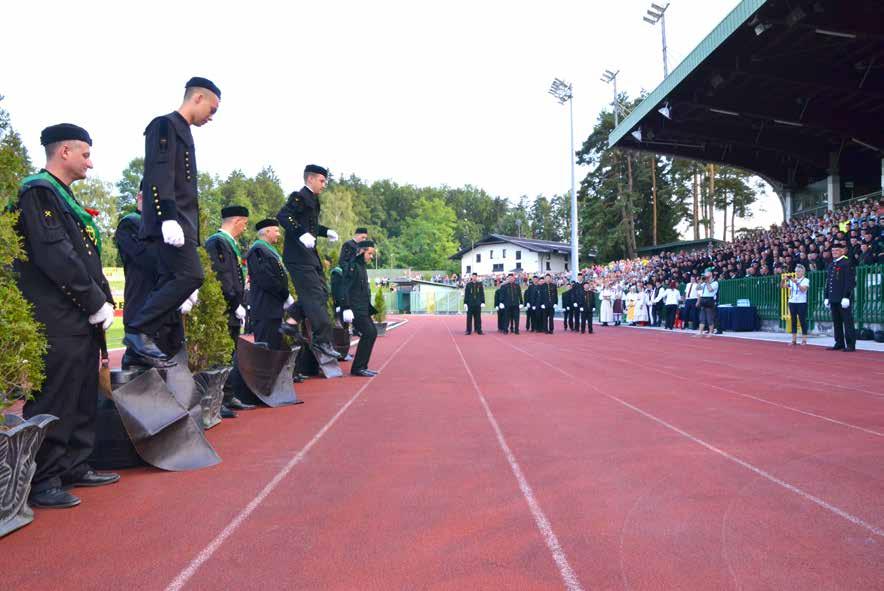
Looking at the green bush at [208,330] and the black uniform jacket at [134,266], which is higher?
the black uniform jacket at [134,266]

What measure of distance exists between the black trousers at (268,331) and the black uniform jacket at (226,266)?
0.92 metres

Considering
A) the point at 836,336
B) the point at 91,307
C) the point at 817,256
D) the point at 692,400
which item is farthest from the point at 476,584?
the point at 817,256

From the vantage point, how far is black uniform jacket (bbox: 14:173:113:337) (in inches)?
144

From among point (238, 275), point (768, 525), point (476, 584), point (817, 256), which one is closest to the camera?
point (476, 584)

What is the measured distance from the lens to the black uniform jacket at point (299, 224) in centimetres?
759

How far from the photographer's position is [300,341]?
352 inches

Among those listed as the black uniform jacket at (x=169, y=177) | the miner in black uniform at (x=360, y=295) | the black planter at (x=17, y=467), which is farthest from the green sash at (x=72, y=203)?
the miner in black uniform at (x=360, y=295)

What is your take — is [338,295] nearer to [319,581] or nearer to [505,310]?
[319,581]

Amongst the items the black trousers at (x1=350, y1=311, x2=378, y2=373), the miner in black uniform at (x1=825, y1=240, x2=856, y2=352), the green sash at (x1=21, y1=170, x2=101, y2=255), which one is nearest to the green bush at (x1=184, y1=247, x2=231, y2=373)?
the green sash at (x1=21, y1=170, x2=101, y2=255)

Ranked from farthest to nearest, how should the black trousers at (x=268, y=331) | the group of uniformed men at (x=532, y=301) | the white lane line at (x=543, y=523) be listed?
the group of uniformed men at (x=532, y=301), the black trousers at (x=268, y=331), the white lane line at (x=543, y=523)

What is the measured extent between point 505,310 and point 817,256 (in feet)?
34.2

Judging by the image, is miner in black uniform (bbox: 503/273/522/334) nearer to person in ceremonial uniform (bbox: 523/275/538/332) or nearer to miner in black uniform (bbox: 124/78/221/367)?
person in ceremonial uniform (bbox: 523/275/538/332)

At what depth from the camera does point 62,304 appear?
150 inches

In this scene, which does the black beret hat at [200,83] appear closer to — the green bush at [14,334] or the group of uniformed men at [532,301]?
the green bush at [14,334]
